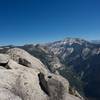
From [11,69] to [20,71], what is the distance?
3.90 ft

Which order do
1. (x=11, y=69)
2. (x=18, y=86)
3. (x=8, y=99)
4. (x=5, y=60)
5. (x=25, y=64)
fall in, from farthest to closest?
(x=25, y=64)
(x=5, y=60)
(x=11, y=69)
(x=18, y=86)
(x=8, y=99)

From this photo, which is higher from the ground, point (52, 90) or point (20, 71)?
point (20, 71)

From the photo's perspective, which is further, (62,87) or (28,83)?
(62,87)

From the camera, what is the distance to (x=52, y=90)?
31.1 m

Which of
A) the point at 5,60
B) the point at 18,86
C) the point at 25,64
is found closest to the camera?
the point at 18,86

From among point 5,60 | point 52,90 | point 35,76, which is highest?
point 5,60

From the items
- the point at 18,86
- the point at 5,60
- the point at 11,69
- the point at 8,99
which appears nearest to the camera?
the point at 8,99

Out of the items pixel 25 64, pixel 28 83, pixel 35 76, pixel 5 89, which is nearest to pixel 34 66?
pixel 25 64

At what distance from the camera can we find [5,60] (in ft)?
103

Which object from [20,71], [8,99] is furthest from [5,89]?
[20,71]

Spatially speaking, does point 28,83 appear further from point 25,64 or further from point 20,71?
point 25,64

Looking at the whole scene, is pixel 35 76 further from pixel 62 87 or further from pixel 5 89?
pixel 5 89

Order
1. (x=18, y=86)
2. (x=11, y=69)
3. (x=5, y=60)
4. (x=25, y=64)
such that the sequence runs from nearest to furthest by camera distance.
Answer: (x=18, y=86)
(x=11, y=69)
(x=5, y=60)
(x=25, y=64)

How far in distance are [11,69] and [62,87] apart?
773cm
